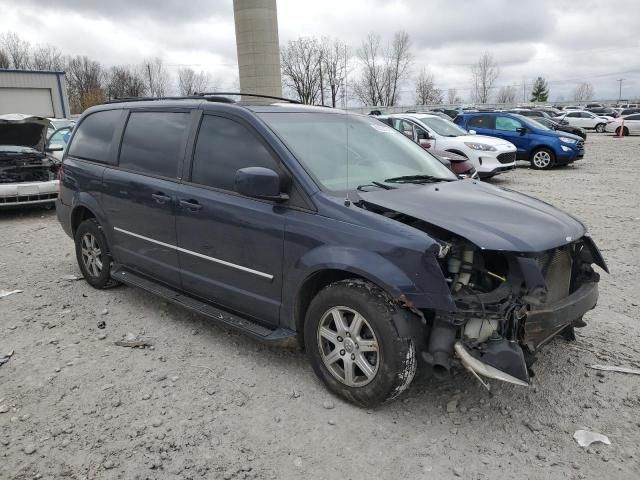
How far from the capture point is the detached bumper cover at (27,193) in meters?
8.90

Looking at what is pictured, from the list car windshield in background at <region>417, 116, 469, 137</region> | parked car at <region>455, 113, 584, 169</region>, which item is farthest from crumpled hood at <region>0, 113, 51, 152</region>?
parked car at <region>455, 113, 584, 169</region>

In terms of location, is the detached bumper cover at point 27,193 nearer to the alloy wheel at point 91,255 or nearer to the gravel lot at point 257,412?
the alloy wheel at point 91,255

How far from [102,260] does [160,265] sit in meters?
1.14

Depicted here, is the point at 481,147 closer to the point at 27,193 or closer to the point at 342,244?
the point at 27,193

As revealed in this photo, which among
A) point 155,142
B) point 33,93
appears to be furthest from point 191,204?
point 33,93

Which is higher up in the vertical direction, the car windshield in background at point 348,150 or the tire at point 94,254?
the car windshield in background at point 348,150

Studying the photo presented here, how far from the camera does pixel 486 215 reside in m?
3.12

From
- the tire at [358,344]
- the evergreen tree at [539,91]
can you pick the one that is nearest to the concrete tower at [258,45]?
the tire at [358,344]

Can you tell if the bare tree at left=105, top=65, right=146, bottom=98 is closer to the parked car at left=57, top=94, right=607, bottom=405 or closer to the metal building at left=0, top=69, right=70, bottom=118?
the metal building at left=0, top=69, right=70, bottom=118

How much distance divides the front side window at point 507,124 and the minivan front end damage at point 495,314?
14109mm

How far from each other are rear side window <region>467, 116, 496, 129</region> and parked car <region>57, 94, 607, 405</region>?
1279cm

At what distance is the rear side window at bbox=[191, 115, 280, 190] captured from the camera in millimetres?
3587

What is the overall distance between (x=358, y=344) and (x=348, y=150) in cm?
149

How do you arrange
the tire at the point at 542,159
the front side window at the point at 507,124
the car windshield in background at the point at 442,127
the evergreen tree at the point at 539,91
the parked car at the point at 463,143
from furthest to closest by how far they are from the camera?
the evergreen tree at the point at 539,91 < the front side window at the point at 507,124 < the tire at the point at 542,159 < the car windshield in background at the point at 442,127 < the parked car at the point at 463,143
